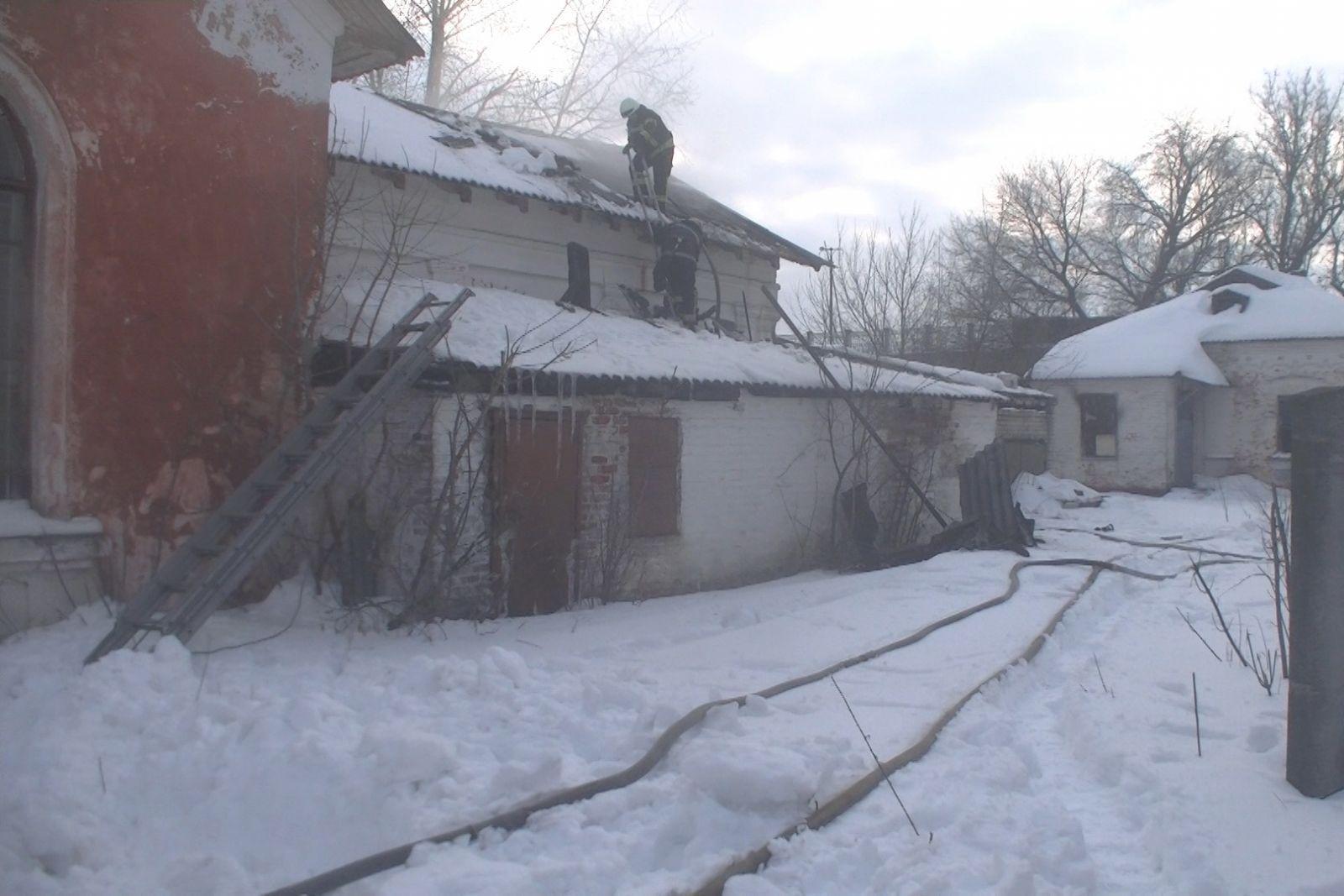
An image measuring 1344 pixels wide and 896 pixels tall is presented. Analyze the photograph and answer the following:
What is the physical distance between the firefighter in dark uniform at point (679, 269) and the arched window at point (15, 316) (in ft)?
25.8

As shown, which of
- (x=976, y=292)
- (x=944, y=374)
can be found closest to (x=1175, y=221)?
(x=976, y=292)

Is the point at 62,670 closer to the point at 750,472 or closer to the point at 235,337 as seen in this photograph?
the point at 235,337

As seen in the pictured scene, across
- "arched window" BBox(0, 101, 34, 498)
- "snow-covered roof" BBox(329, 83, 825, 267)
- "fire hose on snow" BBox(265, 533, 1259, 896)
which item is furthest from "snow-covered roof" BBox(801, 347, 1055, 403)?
"arched window" BBox(0, 101, 34, 498)

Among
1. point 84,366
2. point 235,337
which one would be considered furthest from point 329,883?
point 235,337

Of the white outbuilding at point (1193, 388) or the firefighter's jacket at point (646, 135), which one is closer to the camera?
the firefighter's jacket at point (646, 135)

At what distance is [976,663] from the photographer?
6.89m

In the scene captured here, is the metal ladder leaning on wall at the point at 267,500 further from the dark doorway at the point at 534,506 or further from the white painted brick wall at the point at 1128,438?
the white painted brick wall at the point at 1128,438

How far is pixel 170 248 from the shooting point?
22.7 feet

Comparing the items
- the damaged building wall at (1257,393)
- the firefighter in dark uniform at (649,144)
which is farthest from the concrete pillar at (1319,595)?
the damaged building wall at (1257,393)

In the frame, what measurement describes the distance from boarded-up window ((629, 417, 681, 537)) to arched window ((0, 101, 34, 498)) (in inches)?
205

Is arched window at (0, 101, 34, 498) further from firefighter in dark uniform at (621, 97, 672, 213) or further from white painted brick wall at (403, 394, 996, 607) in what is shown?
firefighter in dark uniform at (621, 97, 672, 213)

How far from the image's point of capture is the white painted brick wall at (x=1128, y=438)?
82.2ft

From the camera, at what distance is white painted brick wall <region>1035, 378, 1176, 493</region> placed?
2506cm

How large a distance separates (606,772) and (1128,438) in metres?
24.1
